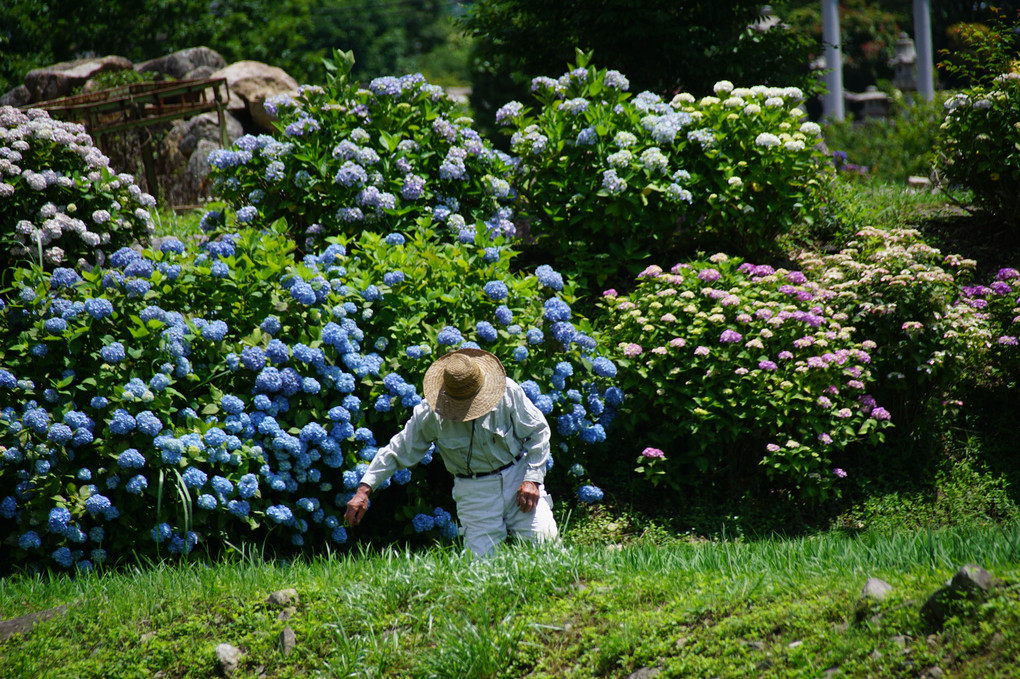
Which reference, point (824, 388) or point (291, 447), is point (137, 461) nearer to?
point (291, 447)

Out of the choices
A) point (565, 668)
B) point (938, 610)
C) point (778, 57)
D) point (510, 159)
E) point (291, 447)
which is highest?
point (778, 57)

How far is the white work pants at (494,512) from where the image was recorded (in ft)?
13.9

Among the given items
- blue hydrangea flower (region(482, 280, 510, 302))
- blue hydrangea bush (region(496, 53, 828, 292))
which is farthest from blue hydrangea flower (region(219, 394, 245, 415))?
blue hydrangea bush (region(496, 53, 828, 292))

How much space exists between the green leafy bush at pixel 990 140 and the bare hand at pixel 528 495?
4.55m

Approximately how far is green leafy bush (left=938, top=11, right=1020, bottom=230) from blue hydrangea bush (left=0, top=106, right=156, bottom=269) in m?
6.04

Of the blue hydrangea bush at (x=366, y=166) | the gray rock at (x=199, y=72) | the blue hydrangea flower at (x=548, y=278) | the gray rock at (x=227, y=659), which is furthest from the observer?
the gray rock at (x=199, y=72)

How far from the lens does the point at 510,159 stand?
665 cm

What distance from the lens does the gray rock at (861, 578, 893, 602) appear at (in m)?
3.10

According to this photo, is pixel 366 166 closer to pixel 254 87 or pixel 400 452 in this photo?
pixel 400 452

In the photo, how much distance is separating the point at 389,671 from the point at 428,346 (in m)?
1.92

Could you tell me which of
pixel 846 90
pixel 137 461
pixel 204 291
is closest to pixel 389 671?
pixel 137 461

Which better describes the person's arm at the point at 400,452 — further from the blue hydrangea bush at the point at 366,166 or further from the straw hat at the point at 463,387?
the blue hydrangea bush at the point at 366,166

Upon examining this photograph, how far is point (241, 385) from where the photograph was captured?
15.7 feet

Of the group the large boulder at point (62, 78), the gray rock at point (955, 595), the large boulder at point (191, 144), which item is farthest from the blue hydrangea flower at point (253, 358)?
the large boulder at point (62, 78)
